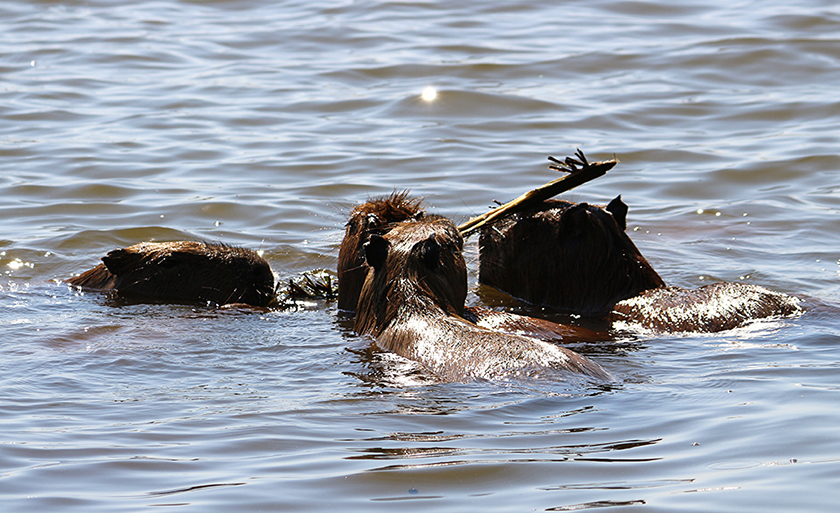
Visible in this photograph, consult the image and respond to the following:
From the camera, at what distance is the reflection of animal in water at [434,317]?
16.4 ft

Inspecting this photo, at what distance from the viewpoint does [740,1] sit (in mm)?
19344

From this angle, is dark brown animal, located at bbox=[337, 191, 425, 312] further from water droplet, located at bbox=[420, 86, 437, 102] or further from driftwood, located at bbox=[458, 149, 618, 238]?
water droplet, located at bbox=[420, 86, 437, 102]

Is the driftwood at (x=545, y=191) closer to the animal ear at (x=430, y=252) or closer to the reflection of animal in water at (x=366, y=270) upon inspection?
the reflection of animal in water at (x=366, y=270)

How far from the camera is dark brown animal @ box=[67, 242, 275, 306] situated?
7484 mm

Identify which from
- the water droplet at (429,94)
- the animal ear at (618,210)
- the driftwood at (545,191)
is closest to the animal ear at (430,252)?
the driftwood at (545,191)

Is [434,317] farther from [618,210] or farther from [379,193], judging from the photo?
[379,193]

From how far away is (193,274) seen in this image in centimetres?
751

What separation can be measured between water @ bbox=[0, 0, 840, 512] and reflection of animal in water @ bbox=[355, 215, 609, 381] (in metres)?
0.13

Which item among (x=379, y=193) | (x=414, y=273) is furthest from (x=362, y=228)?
(x=379, y=193)

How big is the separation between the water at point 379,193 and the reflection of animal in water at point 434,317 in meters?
0.13

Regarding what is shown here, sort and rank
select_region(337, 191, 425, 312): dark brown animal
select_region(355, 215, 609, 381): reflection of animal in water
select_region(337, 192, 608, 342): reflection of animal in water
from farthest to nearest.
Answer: select_region(337, 191, 425, 312): dark brown animal, select_region(337, 192, 608, 342): reflection of animal in water, select_region(355, 215, 609, 381): reflection of animal in water

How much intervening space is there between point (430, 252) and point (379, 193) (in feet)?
15.6

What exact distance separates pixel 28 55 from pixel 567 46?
769cm

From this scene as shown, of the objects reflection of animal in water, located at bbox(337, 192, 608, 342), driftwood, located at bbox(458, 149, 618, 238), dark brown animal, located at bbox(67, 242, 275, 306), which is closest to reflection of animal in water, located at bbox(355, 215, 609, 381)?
reflection of animal in water, located at bbox(337, 192, 608, 342)
